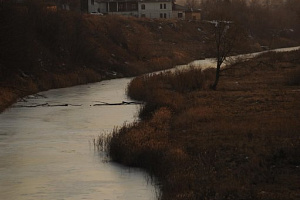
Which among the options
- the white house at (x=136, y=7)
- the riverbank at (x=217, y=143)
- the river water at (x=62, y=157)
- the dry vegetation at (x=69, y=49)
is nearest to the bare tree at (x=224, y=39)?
the riverbank at (x=217, y=143)

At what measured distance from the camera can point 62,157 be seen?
24453 mm

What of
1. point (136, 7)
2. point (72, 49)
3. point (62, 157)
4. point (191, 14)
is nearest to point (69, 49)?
point (72, 49)

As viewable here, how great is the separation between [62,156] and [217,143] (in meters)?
5.70

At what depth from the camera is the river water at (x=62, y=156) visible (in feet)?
64.9

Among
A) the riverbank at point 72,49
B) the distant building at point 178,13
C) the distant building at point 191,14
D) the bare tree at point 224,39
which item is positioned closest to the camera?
the bare tree at point 224,39

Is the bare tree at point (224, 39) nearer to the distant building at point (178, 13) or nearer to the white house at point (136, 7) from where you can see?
the white house at point (136, 7)

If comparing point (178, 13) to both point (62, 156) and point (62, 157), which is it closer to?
point (62, 156)

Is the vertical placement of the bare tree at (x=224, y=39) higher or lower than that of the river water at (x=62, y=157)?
higher

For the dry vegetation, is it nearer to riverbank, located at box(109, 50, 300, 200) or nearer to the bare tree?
riverbank, located at box(109, 50, 300, 200)

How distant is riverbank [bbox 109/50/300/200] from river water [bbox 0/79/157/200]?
0.92 meters

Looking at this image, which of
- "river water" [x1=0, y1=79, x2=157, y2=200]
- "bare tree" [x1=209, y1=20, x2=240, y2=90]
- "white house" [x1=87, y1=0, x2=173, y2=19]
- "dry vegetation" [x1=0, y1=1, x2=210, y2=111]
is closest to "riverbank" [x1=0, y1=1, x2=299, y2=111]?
"dry vegetation" [x1=0, y1=1, x2=210, y2=111]

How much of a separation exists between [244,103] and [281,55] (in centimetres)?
3662

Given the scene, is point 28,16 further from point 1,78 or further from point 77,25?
point 1,78

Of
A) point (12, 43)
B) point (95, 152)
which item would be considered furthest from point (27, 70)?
point (95, 152)
